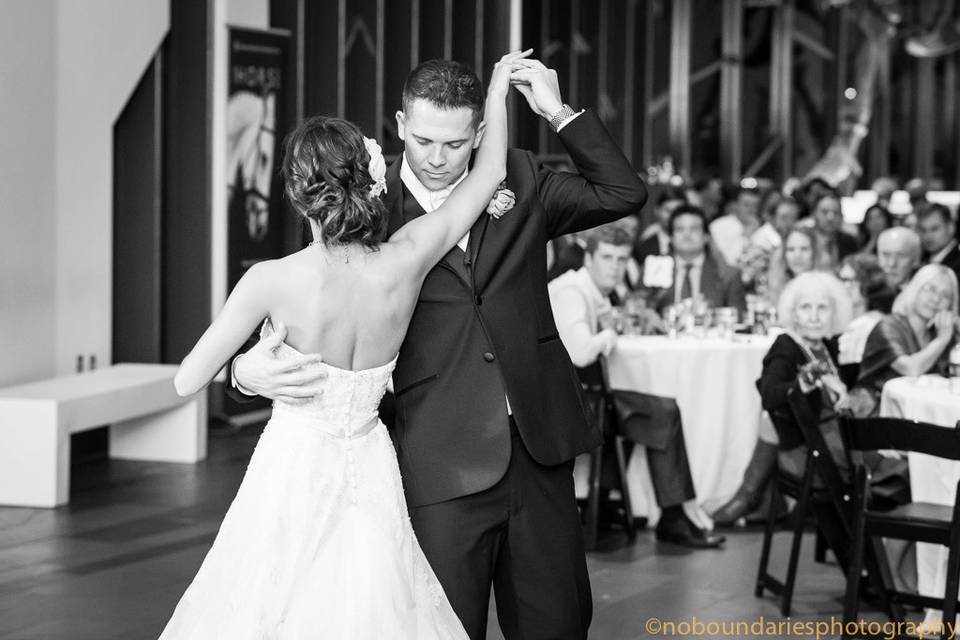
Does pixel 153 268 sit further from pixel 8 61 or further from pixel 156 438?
pixel 8 61

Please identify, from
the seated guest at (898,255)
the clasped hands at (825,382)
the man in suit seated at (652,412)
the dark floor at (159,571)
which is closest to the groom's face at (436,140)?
the dark floor at (159,571)

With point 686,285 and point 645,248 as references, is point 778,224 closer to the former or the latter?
point 645,248

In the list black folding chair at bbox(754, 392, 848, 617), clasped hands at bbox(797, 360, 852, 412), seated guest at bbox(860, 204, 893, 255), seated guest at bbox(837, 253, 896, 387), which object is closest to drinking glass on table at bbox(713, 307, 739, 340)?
seated guest at bbox(837, 253, 896, 387)

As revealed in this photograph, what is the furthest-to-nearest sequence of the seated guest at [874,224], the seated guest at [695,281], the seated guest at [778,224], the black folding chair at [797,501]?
the seated guest at [874,224] < the seated guest at [778,224] < the seated guest at [695,281] < the black folding chair at [797,501]

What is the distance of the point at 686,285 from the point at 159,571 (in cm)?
370

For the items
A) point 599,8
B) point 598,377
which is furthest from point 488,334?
point 599,8

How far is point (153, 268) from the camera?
838 centimetres

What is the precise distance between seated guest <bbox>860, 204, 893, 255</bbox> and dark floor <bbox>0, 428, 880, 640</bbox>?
5320 millimetres

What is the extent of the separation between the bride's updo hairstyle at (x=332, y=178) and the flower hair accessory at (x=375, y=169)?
3 cm

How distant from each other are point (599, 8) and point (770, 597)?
1298 centimetres

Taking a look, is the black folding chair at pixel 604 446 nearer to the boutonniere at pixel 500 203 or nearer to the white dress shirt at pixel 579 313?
the white dress shirt at pixel 579 313

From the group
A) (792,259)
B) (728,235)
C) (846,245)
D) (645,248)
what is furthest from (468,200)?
(728,235)

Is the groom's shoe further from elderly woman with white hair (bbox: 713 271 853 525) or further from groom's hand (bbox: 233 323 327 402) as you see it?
groom's hand (bbox: 233 323 327 402)

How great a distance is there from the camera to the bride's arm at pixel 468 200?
2814 mm
